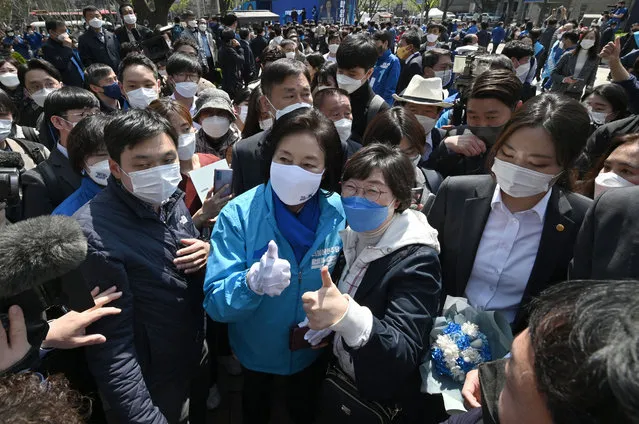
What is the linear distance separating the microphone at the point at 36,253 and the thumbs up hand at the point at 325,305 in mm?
785

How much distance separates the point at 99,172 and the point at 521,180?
2.32 metres

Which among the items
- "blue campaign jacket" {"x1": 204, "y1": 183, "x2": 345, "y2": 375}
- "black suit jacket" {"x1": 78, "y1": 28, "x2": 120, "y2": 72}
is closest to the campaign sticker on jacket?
"blue campaign jacket" {"x1": 204, "y1": 183, "x2": 345, "y2": 375}

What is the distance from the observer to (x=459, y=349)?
5.51 feet

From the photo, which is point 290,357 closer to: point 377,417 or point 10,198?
point 377,417

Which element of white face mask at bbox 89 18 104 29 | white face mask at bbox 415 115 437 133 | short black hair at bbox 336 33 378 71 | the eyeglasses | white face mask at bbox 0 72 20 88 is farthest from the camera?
white face mask at bbox 89 18 104 29

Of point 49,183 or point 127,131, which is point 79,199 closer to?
point 49,183

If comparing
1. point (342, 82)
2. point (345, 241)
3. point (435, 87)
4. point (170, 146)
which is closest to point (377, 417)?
point (345, 241)

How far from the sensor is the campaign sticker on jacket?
189 cm

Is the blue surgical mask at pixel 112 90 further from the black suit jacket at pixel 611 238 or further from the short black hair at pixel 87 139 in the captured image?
the black suit jacket at pixel 611 238

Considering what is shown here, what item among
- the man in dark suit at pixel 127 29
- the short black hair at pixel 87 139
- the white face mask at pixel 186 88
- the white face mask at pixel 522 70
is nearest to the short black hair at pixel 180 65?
the white face mask at pixel 186 88

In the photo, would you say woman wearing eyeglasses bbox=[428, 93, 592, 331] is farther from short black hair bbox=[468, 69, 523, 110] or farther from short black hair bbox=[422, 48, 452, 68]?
short black hair bbox=[422, 48, 452, 68]

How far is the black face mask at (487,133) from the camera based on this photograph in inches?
106

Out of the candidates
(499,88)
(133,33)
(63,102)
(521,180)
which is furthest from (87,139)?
(133,33)

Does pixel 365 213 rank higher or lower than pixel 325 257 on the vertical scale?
higher
